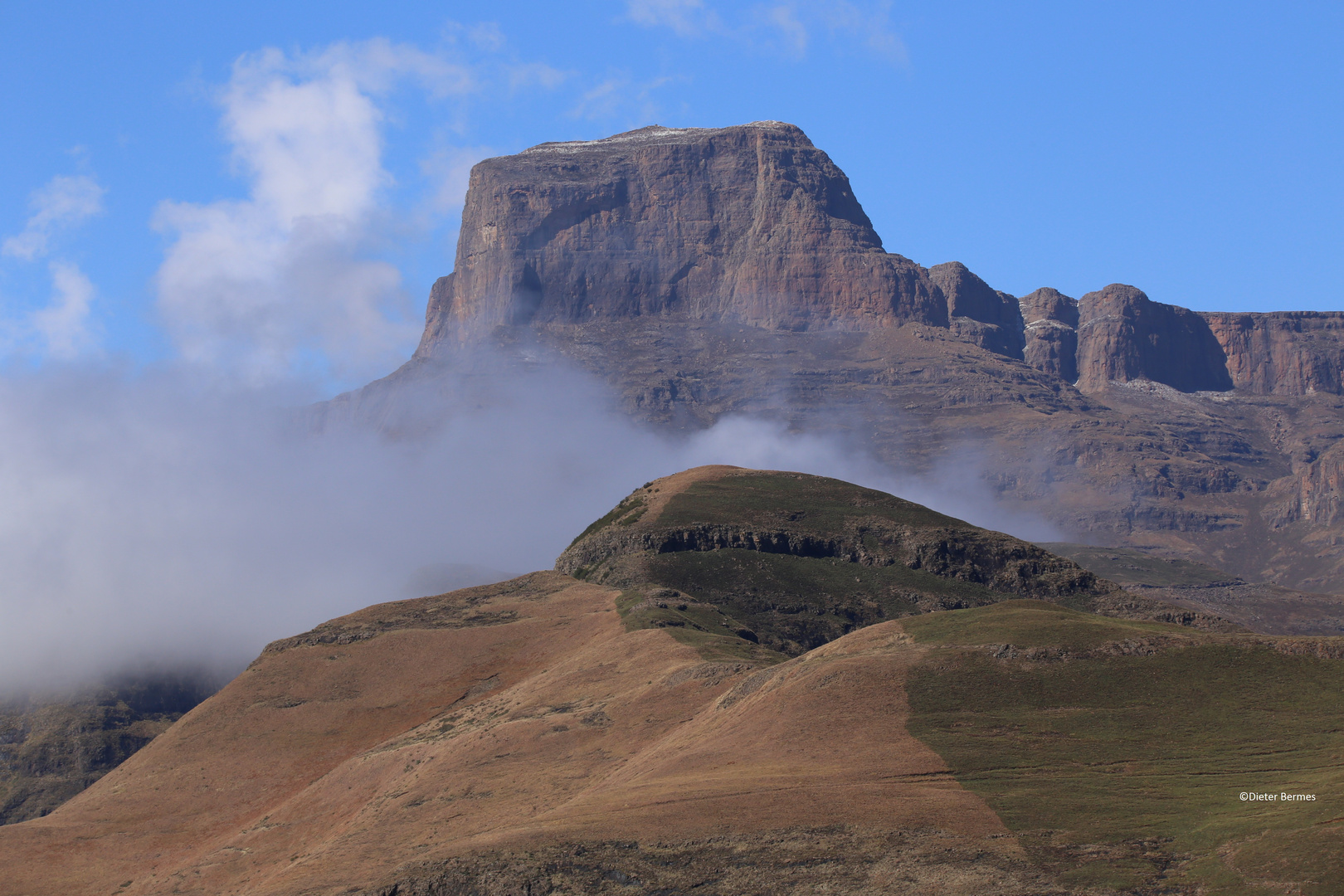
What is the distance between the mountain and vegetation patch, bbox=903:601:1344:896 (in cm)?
20

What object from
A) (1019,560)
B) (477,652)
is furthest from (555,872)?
(1019,560)

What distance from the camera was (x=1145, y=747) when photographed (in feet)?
237

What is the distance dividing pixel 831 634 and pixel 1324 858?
9989cm

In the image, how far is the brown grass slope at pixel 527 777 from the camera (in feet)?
195

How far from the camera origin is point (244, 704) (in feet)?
422

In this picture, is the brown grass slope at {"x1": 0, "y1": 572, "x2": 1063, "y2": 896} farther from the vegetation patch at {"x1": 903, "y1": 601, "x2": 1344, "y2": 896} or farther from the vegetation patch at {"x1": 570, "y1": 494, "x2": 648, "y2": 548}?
the vegetation patch at {"x1": 570, "y1": 494, "x2": 648, "y2": 548}

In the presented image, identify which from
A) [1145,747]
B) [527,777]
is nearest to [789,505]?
[527,777]

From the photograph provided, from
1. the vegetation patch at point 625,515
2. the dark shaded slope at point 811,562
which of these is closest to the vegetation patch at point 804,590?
the dark shaded slope at point 811,562

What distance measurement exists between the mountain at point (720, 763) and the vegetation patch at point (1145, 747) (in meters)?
0.20

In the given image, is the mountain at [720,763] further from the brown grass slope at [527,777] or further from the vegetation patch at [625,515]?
the vegetation patch at [625,515]

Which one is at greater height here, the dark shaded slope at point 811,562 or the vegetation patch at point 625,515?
the vegetation patch at point 625,515

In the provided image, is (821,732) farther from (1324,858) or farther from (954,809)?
(1324,858)

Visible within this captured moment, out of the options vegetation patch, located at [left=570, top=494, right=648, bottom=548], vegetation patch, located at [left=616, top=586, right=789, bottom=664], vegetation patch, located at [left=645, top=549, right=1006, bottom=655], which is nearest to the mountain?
vegetation patch, located at [left=616, top=586, right=789, bottom=664]

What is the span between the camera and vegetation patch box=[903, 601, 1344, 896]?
55.5m
